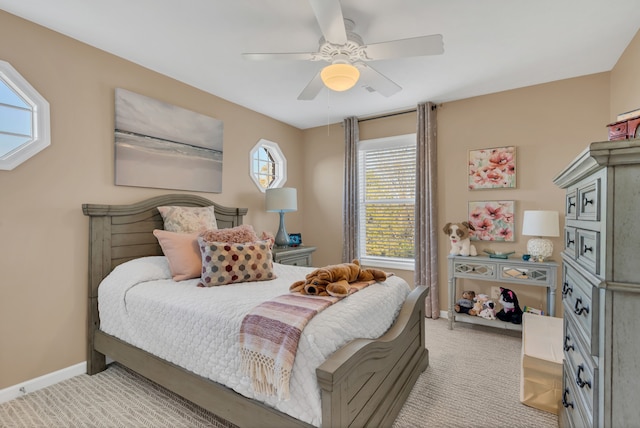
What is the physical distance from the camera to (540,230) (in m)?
2.77

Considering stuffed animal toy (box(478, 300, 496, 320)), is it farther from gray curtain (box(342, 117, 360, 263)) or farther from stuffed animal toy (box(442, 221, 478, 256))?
gray curtain (box(342, 117, 360, 263))

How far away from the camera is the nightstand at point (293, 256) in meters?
3.38

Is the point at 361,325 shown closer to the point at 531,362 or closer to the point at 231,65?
the point at 531,362

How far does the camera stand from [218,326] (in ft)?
5.23

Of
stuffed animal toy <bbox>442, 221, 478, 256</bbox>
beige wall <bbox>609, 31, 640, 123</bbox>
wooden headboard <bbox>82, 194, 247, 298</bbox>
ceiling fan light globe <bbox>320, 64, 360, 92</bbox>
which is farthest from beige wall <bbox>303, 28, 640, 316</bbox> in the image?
wooden headboard <bbox>82, 194, 247, 298</bbox>

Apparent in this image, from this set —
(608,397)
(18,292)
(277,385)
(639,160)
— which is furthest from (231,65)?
(608,397)

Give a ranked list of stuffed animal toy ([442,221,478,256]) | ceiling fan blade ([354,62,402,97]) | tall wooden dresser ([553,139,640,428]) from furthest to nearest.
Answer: stuffed animal toy ([442,221,478,256]), ceiling fan blade ([354,62,402,97]), tall wooden dresser ([553,139,640,428])

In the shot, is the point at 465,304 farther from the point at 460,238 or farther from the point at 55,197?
the point at 55,197

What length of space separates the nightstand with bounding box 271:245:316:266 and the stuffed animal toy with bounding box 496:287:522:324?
213 cm

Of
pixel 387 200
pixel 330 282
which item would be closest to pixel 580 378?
pixel 330 282

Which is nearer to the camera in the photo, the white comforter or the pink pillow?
the white comforter

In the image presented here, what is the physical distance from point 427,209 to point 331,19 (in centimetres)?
249

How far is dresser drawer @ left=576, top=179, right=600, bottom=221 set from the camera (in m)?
1.02

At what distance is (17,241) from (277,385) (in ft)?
6.66
